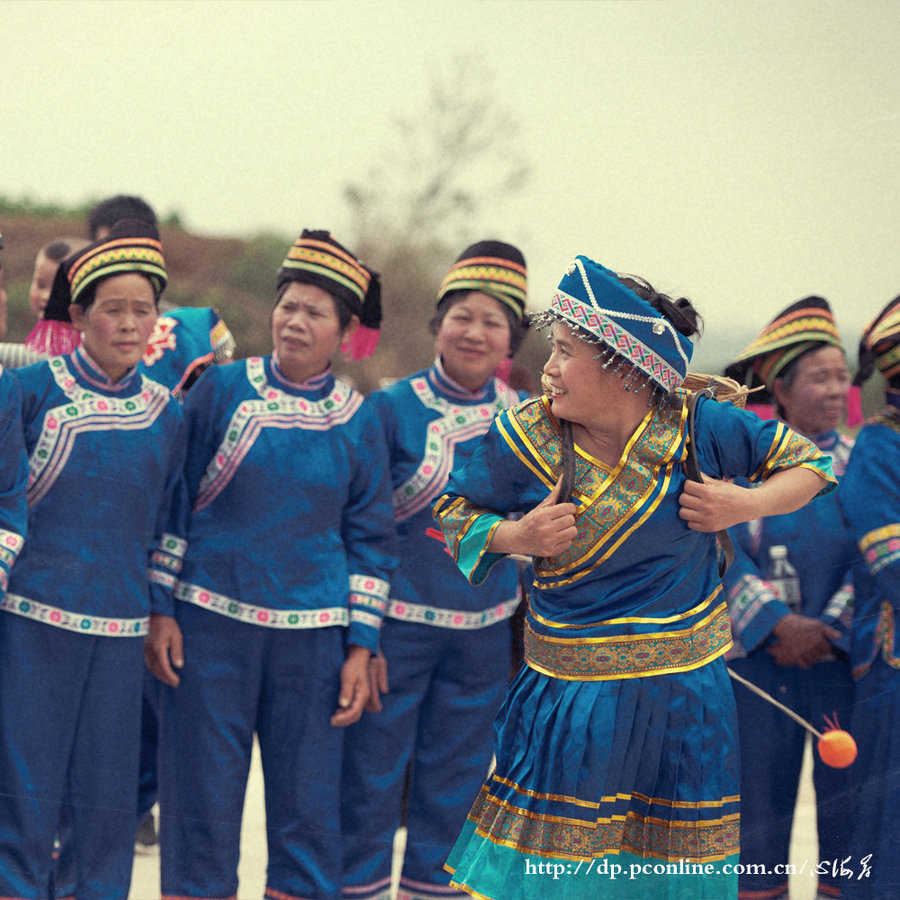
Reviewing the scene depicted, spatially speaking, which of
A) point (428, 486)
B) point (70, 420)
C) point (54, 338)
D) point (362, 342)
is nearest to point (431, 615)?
point (428, 486)

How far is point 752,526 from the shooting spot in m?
2.92

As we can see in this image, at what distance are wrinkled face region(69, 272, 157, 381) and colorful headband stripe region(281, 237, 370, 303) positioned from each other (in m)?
0.37

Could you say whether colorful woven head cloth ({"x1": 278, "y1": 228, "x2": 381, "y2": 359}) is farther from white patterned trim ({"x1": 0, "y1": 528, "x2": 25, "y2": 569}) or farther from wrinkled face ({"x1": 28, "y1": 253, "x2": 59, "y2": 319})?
white patterned trim ({"x1": 0, "y1": 528, "x2": 25, "y2": 569})

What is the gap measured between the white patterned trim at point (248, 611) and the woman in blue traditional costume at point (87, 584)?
0.41 feet

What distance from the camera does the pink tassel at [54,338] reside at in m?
2.56

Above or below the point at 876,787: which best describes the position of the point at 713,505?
above

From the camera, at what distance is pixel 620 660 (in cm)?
202

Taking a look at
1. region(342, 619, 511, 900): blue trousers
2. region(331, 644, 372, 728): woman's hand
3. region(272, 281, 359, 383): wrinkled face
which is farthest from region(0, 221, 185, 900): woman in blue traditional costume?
region(342, 619, 511, 900): blue trousers

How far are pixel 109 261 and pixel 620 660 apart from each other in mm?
1387

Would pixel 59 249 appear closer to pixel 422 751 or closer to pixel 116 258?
pixel 116 258

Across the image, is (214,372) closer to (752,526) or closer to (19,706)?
(19,706)

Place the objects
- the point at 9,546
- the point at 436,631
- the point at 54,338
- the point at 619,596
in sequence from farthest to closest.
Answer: the point at 436,631 → the point at 54,338 → the point at 9,546 → the point at 619,596

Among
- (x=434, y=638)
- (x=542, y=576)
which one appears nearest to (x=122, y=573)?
(x=434, y=638)

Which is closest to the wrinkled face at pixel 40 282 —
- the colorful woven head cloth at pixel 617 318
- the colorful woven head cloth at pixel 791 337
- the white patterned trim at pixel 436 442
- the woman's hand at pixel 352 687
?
the white patterned trim at pixel 436 442
